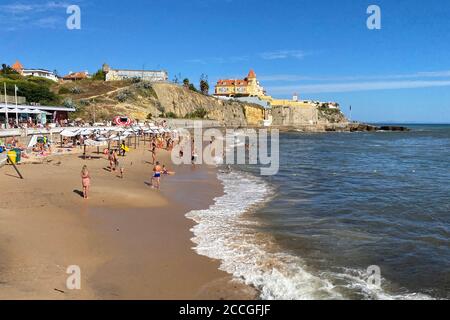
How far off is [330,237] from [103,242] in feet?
20.9

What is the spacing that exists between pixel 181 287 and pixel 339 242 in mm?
5463

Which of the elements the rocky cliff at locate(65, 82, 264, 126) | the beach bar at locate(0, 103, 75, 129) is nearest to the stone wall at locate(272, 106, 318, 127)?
the rocky cliff at locate(65, 82, 264, 126)

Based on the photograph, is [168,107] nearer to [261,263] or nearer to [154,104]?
[154,104]

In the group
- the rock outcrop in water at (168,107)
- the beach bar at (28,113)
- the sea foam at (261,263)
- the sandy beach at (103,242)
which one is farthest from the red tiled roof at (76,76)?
the sea foam at (261,263)

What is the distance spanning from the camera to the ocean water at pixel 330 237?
865cm

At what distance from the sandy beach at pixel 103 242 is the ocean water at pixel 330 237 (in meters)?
0.86

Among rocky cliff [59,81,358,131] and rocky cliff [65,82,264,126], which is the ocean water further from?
rocky cliff [65,82,264,126]

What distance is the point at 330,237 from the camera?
477 inches

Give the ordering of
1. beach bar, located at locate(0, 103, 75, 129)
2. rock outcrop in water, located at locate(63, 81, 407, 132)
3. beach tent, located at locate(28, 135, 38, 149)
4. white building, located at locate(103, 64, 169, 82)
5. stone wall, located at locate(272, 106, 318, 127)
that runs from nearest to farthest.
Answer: beach tent, located at locate(28, 135, 38, 149)
beach bar, located at locate(0, 103, 75, 129)
rock outcrop in water, located at locate(63, 81, 407, 132)
white building, located at locate(103, 64, 169, 82)
stone wall, located at locate(272, 106, 318, 127)

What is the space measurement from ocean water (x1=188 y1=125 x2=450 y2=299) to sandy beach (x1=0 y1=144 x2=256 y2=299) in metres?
0.86

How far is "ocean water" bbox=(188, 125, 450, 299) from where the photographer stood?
8.65 meters

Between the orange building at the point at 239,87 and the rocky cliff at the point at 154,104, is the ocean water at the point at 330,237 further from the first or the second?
the orange building at the point at 239,87

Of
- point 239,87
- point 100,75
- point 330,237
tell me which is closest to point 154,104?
point 100,75
